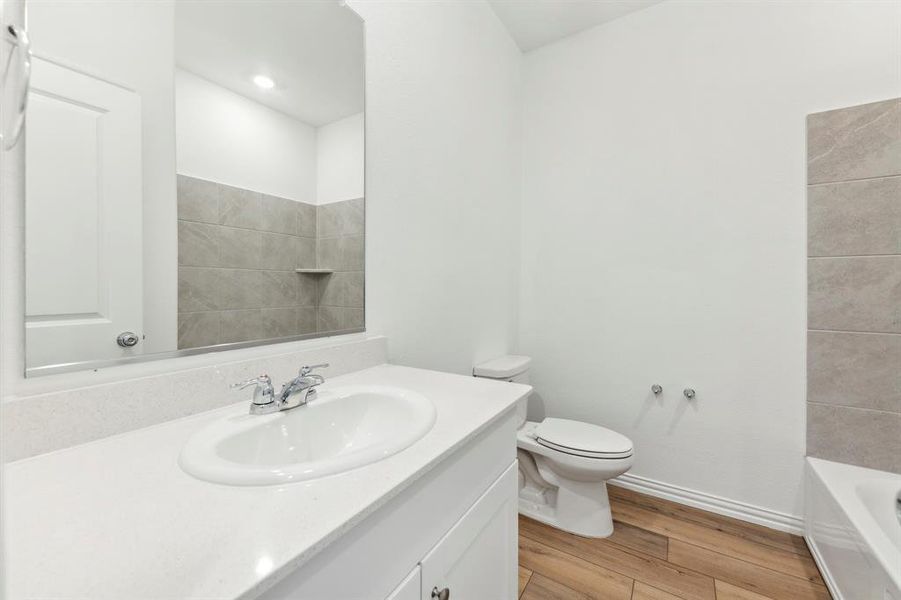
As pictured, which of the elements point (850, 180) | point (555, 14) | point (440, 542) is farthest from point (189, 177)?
point (850, 180)

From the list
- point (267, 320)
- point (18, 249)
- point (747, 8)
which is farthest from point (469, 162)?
point (18, 249)

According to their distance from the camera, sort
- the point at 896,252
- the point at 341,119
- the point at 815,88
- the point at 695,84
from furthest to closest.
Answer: the point at 695,84 → the point at 815,88 → the point at 896,252 → the point at 341,119

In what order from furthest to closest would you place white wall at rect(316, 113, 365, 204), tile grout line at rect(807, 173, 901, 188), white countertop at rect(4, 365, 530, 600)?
tile grout line at rect(807, 173, 901, 188)
white wall at rect(316, 113, 365, 204)
white countertop at rect(4, 365, 530, 600)

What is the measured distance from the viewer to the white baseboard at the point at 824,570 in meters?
1.25

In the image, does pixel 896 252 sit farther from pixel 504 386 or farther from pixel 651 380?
pixel 504 386

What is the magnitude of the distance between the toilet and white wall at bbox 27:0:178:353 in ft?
4.26

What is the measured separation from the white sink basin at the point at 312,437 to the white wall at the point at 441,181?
38 cm

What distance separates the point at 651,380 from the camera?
6.26 feet

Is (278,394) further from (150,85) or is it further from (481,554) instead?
(150,85)

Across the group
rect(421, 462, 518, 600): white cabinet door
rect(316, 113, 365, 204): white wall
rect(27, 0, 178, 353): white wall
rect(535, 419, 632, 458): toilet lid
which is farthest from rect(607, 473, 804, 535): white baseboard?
rect(27, 0, 178, 353): white wall

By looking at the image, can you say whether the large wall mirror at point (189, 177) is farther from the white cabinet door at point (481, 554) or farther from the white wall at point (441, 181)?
the white cabinet door at point (481, 554)

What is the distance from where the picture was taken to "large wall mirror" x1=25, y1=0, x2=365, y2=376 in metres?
0.66

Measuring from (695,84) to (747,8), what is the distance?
1.09ft

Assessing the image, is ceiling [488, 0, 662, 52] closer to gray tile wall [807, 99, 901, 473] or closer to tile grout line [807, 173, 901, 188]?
gray tile wall [807, 99, 901, 473]
